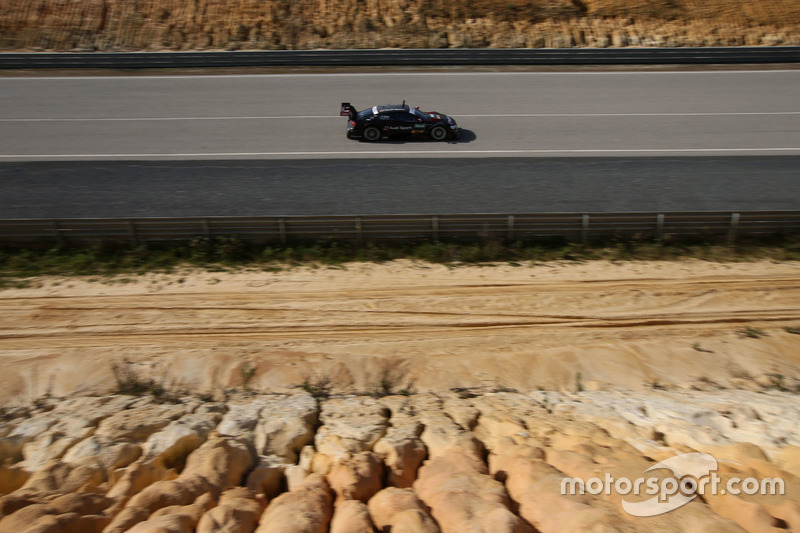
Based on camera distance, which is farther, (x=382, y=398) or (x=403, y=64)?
(x=403, y=64)

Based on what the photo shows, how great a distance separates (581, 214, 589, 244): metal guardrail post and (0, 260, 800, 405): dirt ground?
96 cm

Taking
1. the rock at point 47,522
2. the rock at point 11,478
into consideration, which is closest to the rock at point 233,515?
the rock at point 47,522

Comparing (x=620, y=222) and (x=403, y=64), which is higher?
(x=403, y=64)

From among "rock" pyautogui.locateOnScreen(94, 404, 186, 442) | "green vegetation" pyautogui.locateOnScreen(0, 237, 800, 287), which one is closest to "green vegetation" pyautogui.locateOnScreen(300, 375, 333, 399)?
"rock" pyautogui.locateOnScreen(94, 404, 186, 442)

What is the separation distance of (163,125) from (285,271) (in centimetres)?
1030

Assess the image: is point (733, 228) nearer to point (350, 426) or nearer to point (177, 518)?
point (350, 426)

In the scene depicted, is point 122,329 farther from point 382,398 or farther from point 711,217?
point 711,217

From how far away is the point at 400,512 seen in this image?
20.0ft

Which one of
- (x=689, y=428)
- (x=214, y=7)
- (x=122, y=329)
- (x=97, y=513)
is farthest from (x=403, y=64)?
(x=97, y=513)

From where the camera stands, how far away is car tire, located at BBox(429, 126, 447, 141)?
18688 millimetres

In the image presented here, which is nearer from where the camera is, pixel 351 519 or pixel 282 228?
pixel 351 519

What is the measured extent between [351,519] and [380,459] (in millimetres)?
1393

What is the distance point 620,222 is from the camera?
14.0m

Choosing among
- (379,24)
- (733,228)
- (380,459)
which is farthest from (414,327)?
(379,24)
